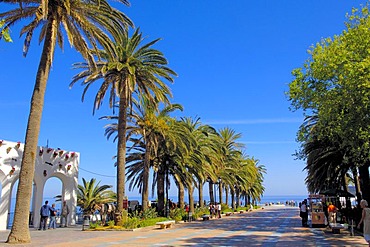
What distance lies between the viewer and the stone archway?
72.6 ft

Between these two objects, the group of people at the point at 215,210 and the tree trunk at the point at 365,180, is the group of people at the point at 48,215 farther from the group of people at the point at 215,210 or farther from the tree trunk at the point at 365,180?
the tree trunk at the point at 365,180

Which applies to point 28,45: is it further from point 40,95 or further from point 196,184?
point 196,184

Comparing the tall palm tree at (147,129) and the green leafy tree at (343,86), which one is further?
the tall palm tree at (147,129)

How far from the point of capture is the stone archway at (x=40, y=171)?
72.6 ft

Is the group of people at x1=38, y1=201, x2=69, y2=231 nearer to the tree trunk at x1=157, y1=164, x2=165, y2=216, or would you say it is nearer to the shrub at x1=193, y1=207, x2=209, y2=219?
the tree trunk at x1=157, y1=164, x2=165, y2=216

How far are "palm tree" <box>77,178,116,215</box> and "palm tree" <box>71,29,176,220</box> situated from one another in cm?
1382

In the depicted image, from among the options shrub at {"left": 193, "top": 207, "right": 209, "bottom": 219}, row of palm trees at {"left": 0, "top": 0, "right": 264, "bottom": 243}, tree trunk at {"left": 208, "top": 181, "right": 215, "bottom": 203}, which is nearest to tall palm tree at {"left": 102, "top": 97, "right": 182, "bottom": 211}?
row of palm trees at {"left": 0, "top": 0, "right": 264, "bottom": 243}

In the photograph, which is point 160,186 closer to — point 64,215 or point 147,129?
point 147,129

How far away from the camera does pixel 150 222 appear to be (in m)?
24.7

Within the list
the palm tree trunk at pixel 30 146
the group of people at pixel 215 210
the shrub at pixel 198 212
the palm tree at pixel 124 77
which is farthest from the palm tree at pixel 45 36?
the group of people at pixel 215 210

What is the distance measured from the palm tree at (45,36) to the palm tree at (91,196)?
20.2m

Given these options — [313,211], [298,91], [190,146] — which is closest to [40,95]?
[298,91]

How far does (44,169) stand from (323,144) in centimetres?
2013

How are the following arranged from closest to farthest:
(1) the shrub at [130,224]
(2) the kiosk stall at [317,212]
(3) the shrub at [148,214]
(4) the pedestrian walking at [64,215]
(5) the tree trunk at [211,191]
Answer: (1) the shrub at [130,224]
(2) the kiosk stall at [317,212]
(4) the pedestrian walking at [64,215]
(3) the shrub at [148,214]
(5) the tree trunk at [211,191]
